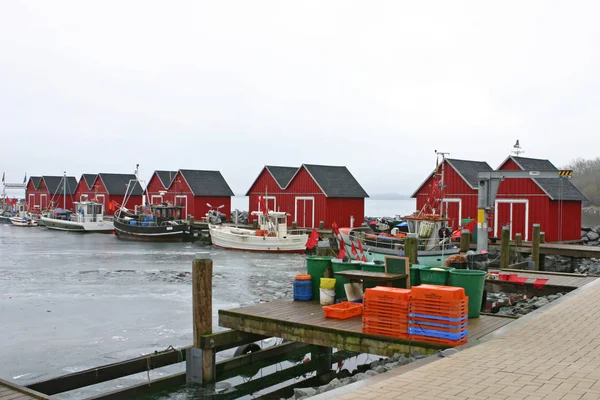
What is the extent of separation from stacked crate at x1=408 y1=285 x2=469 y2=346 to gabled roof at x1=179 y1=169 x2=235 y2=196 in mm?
45746

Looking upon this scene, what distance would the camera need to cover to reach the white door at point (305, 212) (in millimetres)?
43375

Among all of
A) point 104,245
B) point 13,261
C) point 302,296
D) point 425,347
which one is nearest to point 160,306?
point 302,296

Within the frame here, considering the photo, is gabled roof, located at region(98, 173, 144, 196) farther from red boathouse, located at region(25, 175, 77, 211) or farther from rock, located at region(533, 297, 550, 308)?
rock, located at region(533, 297, 550, 308)

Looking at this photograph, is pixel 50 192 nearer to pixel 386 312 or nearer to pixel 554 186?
pixel 554 186

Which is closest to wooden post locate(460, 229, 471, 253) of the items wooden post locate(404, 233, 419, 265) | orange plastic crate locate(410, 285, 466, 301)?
wooden post locate(404, 233, 419, 265)

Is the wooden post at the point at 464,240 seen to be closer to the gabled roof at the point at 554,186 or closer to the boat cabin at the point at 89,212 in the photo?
the gabled roof at the point at 554,186

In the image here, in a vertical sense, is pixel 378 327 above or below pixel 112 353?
above

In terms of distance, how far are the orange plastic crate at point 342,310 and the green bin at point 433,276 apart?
1.41 m

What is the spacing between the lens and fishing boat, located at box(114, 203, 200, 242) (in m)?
48.7

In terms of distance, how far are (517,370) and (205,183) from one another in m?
49.9

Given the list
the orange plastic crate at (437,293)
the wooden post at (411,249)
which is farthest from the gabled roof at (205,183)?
the orange plastic crate at (437,293)

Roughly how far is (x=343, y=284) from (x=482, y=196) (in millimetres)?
12576

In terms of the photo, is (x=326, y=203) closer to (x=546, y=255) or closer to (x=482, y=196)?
(x=546, y=255)

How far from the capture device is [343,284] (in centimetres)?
1279
